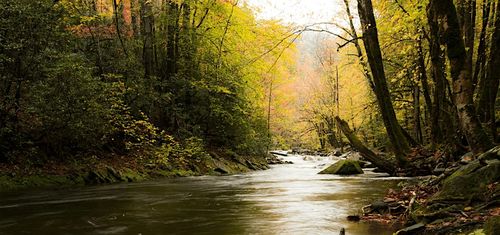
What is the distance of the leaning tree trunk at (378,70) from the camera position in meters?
12.4

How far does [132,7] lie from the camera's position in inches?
840

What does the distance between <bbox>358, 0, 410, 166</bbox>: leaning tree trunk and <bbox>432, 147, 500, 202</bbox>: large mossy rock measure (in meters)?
6.84

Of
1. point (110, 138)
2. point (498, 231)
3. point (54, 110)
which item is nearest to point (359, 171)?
point (110, 138)

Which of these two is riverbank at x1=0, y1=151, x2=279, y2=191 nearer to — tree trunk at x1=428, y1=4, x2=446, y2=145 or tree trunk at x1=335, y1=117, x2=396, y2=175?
tree trunk at x1=335, y1=117, x2=396, y2=175

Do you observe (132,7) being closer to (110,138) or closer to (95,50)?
(95,50)

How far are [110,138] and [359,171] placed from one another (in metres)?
10.2

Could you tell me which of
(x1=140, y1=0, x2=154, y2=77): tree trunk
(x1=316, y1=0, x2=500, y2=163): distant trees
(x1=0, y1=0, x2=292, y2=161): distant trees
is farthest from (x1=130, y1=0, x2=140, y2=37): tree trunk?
(x1=316, y1=0, x2=500, y2=163): distant trees

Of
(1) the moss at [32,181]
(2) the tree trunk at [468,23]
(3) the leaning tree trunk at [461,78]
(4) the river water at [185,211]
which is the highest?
(2) the tree trunk at [468,23]

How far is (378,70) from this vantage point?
12625mm

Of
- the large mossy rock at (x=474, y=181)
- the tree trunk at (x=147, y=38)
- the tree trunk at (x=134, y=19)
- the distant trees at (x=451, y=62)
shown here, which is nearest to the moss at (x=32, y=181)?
the tree trunk at (x=147, y=38)

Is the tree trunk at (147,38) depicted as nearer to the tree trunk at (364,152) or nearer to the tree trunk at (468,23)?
the tree trunk at (364,152)

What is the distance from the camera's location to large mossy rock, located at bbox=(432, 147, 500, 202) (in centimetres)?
532

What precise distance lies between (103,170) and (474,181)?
1242 cm

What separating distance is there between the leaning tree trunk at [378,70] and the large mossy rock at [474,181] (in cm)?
684
